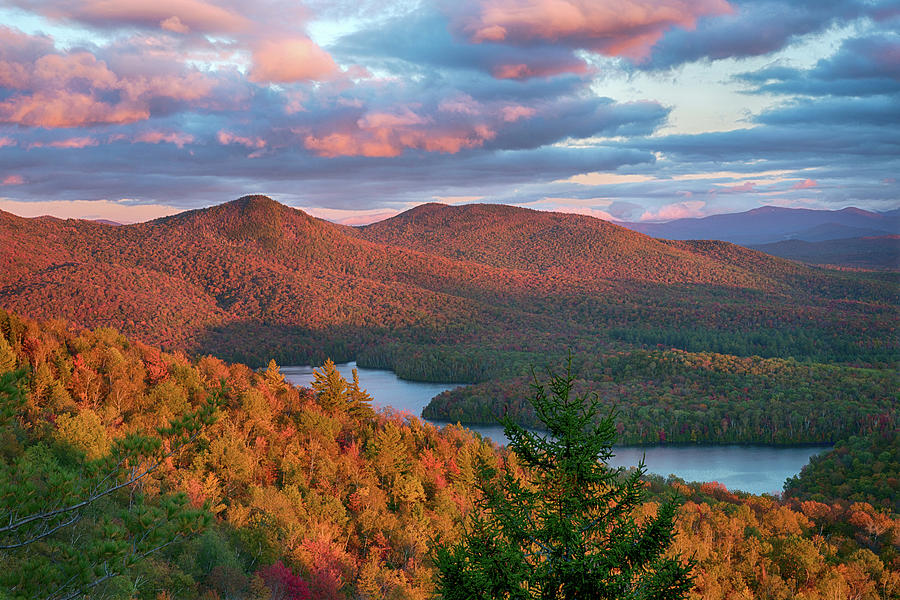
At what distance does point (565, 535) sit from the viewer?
9867 millimetres

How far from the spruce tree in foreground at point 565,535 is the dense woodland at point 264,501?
Result: 5390mm

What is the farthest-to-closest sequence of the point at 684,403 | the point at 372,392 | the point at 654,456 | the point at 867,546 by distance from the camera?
the point at 372,392 → the point at 684,403 → the point at 654,456 → the point at 867,546

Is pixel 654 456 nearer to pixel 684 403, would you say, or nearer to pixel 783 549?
pixel 684 403

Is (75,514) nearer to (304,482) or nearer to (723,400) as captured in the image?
(304,482)

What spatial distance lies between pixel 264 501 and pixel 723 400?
10524 centimetres

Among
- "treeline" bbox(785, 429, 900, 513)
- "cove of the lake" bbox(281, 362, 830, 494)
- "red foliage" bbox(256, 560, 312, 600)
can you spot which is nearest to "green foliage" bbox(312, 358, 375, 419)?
"cove of the lake" bbox(281, 362, 830, 494)

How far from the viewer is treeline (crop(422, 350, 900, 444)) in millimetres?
106562

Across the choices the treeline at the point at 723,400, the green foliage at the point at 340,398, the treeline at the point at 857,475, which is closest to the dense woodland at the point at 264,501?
the green foliage at the point at 340,398

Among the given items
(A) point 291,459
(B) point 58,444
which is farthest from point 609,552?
(A) point 291,459

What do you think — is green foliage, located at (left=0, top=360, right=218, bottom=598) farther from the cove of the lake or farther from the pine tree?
the cove of the lake

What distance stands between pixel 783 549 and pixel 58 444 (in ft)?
151

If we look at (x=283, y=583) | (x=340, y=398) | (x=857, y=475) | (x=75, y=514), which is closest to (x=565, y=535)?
(x=75, y=514)

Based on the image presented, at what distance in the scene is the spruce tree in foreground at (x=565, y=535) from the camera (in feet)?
31.7

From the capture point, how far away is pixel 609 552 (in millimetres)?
9766
